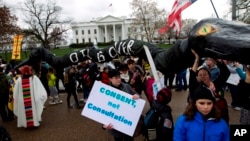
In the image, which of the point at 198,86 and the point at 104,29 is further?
the point at 104,29

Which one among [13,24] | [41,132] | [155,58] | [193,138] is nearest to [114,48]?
[155,58]

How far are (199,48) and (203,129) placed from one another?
77 centimetres

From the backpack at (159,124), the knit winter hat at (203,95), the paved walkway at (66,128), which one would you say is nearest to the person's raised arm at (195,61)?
the knit winter hat at (203,95)

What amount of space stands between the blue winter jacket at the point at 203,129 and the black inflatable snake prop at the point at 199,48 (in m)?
0.59

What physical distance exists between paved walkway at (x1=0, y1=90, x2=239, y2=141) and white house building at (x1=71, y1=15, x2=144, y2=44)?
8702cm

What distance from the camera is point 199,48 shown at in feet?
8.91

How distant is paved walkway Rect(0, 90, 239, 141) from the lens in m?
5.92

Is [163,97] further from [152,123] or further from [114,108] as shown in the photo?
[114,108]

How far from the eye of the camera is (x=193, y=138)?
8.31ft

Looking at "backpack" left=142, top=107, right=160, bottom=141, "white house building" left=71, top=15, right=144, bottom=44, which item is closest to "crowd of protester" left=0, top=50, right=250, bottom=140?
"backpack" left=142, top=107, right=160, bottom=141

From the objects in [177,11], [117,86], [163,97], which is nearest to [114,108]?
[117,86]

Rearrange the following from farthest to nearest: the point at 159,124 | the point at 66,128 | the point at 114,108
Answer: the point at 66,128 < the point at 114,108 < the point at 159,124

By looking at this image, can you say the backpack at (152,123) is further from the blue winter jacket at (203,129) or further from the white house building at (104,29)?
the white house building at (104,29)

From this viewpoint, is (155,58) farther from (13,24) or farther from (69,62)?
(13,24)
